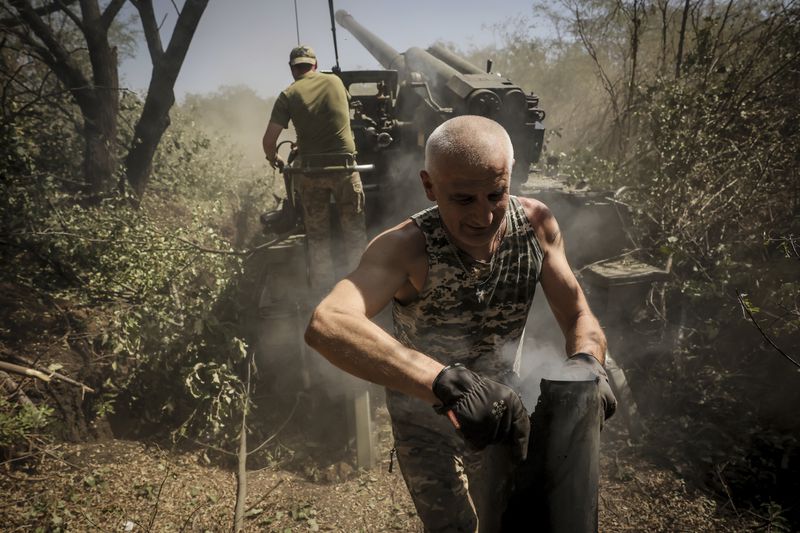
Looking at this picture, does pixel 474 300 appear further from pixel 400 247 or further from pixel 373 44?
pixel 373 44

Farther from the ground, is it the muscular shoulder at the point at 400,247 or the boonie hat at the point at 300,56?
the boonie hat at the point at 300,56

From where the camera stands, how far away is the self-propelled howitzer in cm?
508

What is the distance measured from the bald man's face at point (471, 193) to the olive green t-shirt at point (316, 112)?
9.81 ft

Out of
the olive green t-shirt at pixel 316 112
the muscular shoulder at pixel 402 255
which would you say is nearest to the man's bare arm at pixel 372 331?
the muscular shoulder at pixel 402 255

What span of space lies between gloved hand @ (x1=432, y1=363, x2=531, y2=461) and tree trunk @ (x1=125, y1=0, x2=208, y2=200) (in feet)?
23.3

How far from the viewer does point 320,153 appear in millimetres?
4590

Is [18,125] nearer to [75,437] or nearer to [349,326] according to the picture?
[75,437]

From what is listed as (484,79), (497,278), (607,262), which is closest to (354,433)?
(497,278)

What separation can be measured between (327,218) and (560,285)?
9.89ft

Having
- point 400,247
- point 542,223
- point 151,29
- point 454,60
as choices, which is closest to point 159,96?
point 151,29

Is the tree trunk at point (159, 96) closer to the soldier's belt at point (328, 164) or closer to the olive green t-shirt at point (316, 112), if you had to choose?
the olive green t-shirt at point (316, 112)

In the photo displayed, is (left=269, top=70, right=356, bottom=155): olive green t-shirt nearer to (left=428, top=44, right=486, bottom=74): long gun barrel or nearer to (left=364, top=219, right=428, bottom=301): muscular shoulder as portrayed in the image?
(left=428, top=44, right=486, bottom=74): long gun barrel

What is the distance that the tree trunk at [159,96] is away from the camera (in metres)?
6.59

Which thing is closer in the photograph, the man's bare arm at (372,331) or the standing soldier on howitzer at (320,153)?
the man's bare arm at (372,331)
